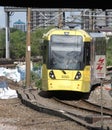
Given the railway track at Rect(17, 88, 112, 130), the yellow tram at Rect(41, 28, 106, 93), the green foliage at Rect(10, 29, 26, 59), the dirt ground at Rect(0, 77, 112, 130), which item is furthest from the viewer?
the green foliage at Rect(10, 29, 26, 59)

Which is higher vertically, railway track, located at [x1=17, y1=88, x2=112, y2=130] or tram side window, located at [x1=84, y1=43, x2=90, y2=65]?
tram side window, located at [x1=84, y1=43, x2=90, y2=65]

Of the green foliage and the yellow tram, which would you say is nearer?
the yellow tram

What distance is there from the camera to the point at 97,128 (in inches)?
585

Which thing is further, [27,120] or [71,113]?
[71,113]

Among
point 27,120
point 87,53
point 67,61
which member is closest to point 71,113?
point 27,120

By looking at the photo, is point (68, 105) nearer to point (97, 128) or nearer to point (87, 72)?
point (87, 72)

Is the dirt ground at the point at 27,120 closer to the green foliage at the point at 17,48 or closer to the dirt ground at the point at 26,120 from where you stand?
the dirt ground at the point at 26,120

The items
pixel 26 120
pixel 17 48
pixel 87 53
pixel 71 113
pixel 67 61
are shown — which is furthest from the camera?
pixel 17 48

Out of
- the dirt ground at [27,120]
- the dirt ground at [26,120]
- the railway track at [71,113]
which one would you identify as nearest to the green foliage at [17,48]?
the railway track at [71,113]

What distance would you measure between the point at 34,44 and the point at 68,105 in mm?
66171

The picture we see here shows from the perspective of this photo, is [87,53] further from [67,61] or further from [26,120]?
[26,120]

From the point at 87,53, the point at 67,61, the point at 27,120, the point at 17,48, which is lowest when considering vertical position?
the point at 17,48

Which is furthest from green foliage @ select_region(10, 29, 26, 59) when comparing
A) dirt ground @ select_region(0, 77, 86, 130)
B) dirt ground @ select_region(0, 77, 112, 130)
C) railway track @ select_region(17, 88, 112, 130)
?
dirt ground @ select_region(0, 77, 86, 130)

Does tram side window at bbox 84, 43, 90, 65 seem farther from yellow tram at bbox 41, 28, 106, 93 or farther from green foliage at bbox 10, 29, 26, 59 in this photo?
green foliage at bbox 10, 29, 26, 59
